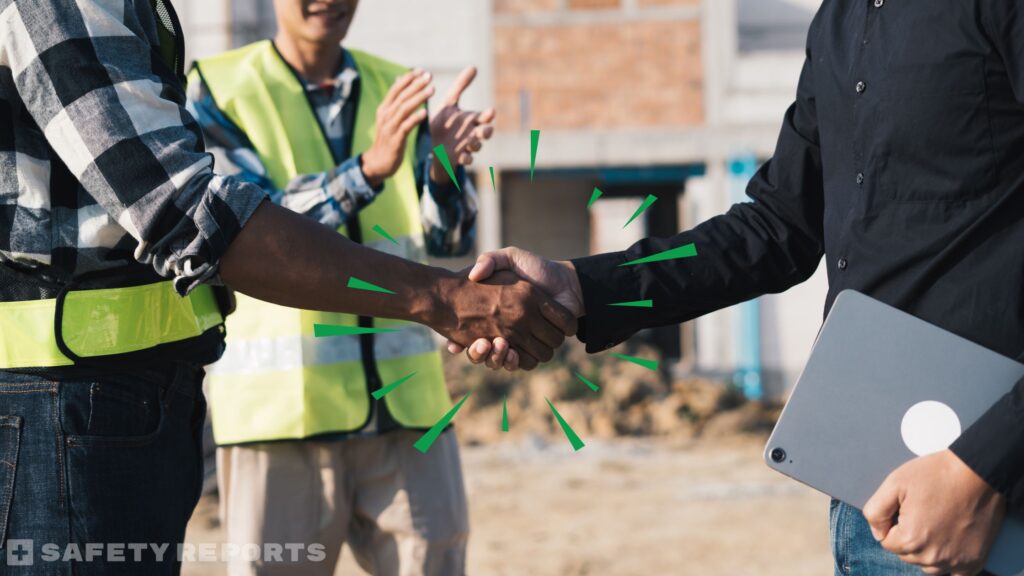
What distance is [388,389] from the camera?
2.89m

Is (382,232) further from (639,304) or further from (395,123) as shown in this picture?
(639,304)

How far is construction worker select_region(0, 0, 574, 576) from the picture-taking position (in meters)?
1.76

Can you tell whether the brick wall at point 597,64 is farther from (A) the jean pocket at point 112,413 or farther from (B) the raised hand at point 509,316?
(A) the jean pocket at point 112,413

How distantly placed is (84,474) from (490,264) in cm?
89

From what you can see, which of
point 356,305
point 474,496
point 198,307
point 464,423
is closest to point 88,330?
point 198,307

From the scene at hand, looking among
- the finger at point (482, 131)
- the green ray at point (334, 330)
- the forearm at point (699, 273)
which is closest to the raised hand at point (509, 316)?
the forearm at point (699, 273)

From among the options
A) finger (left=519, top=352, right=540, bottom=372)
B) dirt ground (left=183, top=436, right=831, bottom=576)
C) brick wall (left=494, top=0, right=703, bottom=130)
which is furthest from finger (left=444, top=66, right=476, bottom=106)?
brick wall (left=494, top=0, right=703, bottom=130)

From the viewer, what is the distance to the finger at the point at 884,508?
159 cm

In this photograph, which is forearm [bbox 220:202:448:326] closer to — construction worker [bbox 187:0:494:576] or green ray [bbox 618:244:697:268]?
green ray [bbox 618:244:697:268]

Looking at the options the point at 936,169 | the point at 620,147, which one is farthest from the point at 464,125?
the point at 620,147

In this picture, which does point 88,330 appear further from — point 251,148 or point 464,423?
point 464,423

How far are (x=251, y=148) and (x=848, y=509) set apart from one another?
177 cm

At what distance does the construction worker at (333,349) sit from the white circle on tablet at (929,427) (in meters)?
1.48

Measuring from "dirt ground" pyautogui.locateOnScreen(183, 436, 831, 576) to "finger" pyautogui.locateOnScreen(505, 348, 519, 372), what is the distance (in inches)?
130
